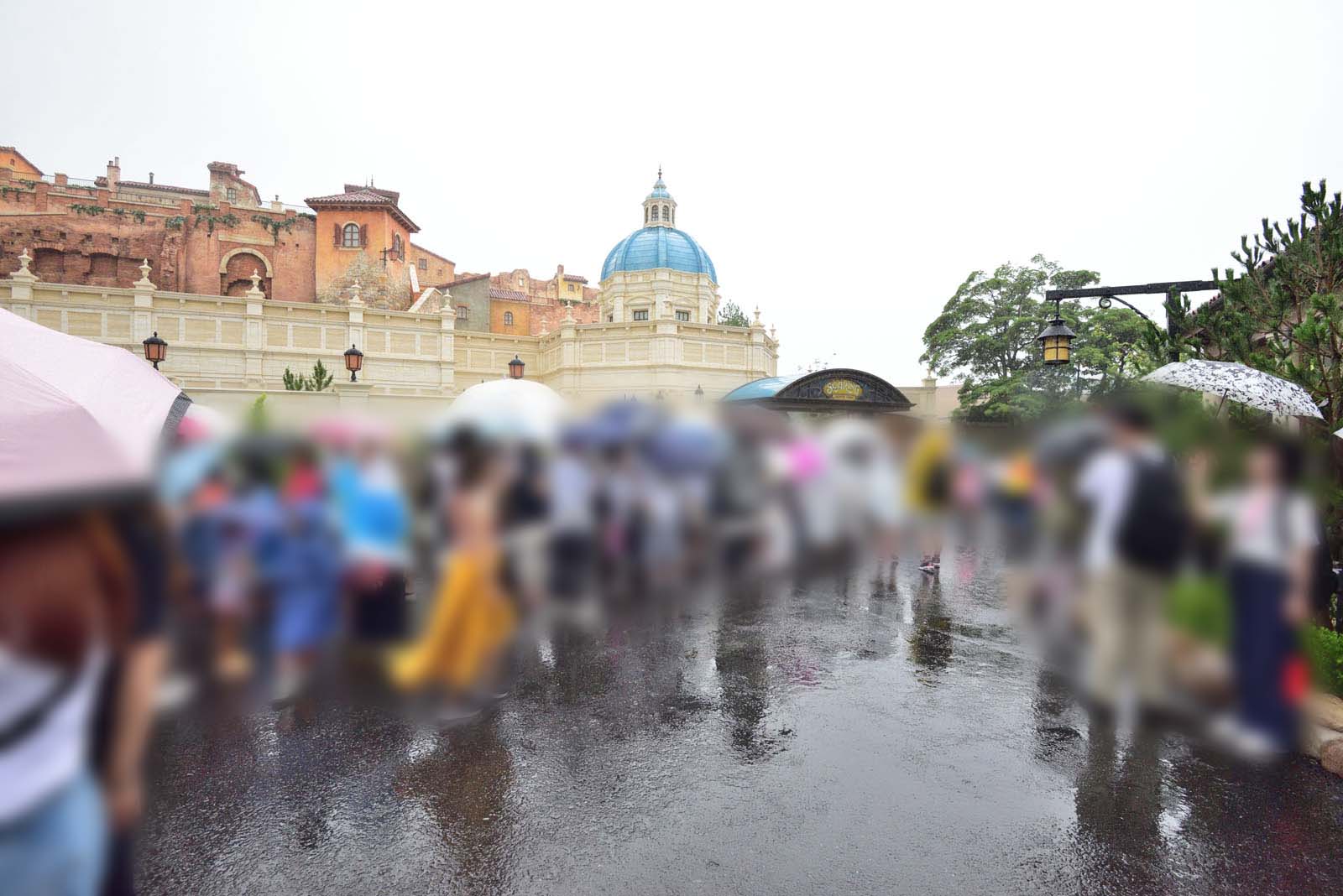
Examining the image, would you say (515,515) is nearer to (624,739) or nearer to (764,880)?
(764,880)

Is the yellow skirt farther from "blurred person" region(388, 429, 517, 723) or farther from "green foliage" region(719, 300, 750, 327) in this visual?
"green foliage" region(719, 300, 750, 327)

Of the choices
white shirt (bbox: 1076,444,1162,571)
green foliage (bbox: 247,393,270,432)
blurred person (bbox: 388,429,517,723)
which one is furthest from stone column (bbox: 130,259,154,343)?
white shirt (bbox: 1076,444,1162,571)

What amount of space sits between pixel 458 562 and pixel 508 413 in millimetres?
507

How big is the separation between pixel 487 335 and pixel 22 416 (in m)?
38.8

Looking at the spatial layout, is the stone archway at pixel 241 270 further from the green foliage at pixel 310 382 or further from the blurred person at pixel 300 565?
the blurred person at pixel 300 565

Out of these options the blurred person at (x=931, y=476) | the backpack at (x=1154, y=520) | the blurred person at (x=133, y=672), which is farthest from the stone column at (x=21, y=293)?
the backpack at (x=1154, y=520)

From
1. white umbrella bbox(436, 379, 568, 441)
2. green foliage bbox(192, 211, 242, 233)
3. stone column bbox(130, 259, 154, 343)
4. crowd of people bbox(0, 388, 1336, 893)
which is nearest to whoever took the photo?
crowd of people bbox(0, 388, 1336, 893)

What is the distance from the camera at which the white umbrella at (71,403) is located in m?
2.53

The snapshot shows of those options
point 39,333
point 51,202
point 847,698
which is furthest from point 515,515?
point 51,202

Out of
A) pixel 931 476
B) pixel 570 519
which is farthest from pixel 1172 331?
pixel 570 519

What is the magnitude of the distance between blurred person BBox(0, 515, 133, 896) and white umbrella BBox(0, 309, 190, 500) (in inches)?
24.9

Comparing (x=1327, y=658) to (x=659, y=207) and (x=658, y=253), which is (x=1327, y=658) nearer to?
(x=658, y=253)

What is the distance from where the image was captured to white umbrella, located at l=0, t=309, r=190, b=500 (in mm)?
2525

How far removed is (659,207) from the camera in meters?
60.7
